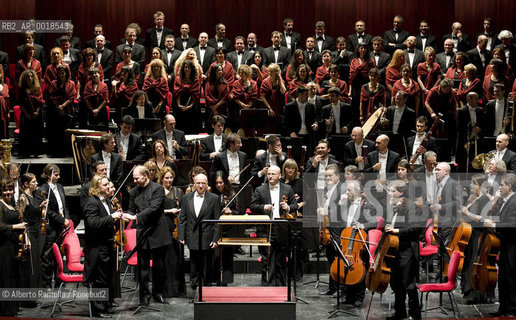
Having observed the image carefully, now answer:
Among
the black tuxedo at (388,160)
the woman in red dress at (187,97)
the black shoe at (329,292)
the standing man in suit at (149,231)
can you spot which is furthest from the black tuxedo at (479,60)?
the standing man in suit at (149,231)

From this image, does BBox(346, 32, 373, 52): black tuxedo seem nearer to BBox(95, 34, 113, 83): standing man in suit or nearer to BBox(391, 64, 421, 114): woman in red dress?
BBox(391, 64, 421, 114): woman in red dress

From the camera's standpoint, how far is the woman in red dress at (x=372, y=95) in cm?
1018

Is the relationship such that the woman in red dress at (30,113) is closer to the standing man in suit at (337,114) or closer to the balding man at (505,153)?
the standing man in suit at (337,114)

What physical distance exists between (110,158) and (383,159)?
3213mm

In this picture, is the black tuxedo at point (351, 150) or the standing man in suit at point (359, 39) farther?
the standing man in suit at point (359, 39)

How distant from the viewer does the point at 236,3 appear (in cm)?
1370

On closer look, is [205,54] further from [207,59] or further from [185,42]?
[185,42]

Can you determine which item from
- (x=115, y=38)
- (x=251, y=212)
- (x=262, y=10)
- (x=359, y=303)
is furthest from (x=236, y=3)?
(x=359, y=303)

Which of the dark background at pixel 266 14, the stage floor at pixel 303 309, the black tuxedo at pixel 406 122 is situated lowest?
the stage floor at pixel 303 309

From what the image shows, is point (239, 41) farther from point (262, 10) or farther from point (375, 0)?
point (375, 0)

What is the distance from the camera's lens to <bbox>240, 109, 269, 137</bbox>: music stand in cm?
984

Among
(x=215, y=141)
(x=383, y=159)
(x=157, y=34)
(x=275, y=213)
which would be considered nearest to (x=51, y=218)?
(x=275, y=213)

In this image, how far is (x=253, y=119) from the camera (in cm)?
989

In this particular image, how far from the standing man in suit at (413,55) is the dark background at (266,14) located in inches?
89.7
